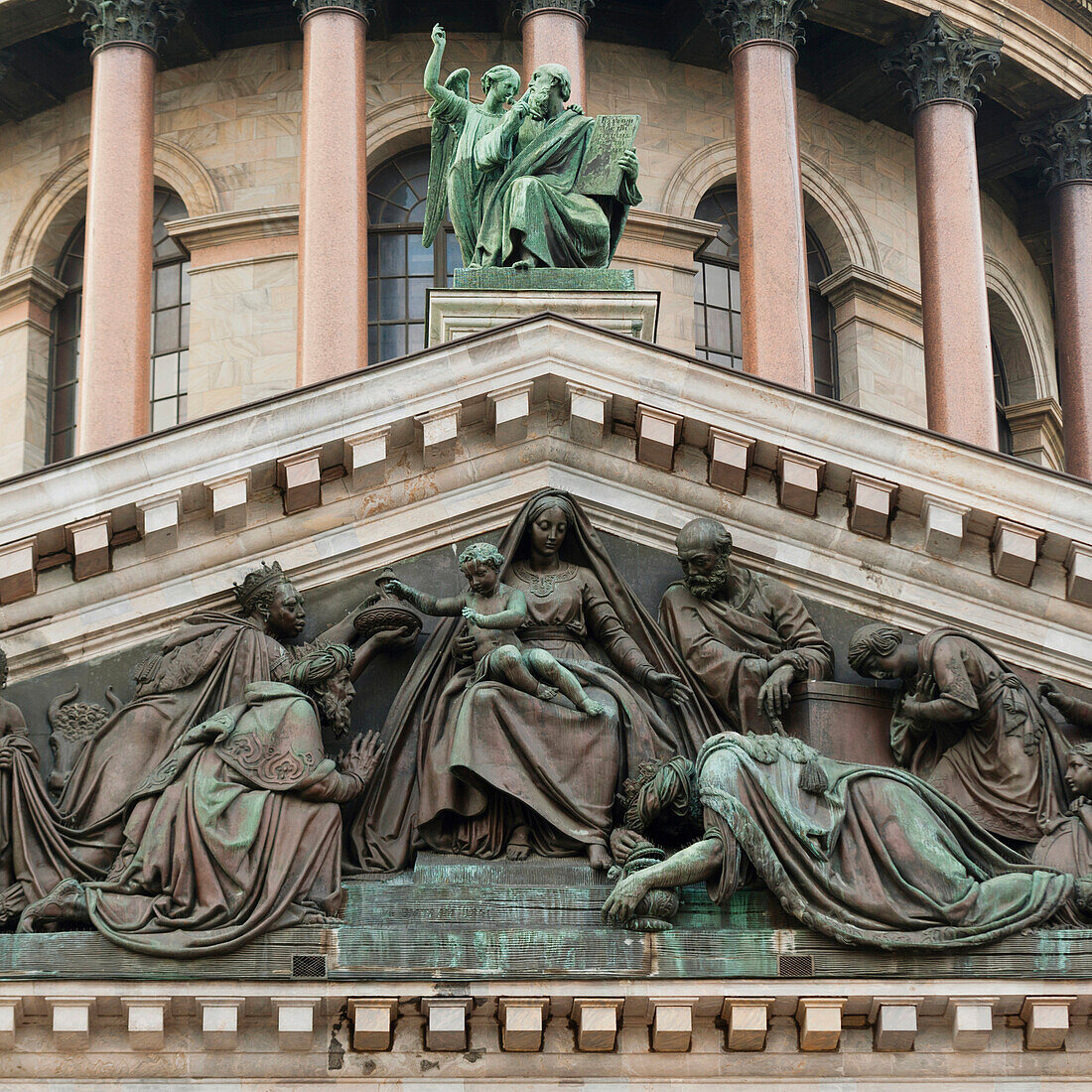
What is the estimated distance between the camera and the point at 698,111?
33250mm

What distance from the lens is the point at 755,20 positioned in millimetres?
30688

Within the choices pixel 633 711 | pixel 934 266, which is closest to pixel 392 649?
pixel 633 711

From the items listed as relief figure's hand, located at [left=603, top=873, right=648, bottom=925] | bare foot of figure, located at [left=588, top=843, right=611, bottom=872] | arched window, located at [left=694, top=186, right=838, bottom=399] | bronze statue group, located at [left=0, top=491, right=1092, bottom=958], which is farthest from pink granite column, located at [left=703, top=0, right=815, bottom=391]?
relief figure's hand, located at [left=603, top=873, right=648, bottom=925]

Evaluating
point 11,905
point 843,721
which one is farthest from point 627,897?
point 11,905

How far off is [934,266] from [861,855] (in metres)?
15.0

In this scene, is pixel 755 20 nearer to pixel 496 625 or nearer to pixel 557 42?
pixel 557 42

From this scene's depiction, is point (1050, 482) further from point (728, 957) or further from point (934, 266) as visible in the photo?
point (934, 266)

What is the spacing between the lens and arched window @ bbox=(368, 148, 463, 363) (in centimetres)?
→ 3117

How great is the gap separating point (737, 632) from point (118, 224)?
1329 cm

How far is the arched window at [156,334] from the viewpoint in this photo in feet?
105

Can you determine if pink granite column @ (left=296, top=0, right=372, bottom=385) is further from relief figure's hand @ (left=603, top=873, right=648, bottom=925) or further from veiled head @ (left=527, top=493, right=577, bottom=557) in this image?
relief figure's hand @ (left=603, top=873, right=648, bottom=925)

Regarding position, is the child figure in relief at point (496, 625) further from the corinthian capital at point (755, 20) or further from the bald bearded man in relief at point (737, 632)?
the corinthian capital at point (755, 20)

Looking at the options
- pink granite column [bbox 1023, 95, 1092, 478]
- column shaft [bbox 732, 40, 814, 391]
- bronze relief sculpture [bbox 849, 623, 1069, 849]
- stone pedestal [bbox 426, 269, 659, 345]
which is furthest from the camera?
pink granite column [bbox 1023, 95, 1092, 478]

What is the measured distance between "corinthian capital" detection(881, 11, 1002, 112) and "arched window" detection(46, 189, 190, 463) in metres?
8.99
